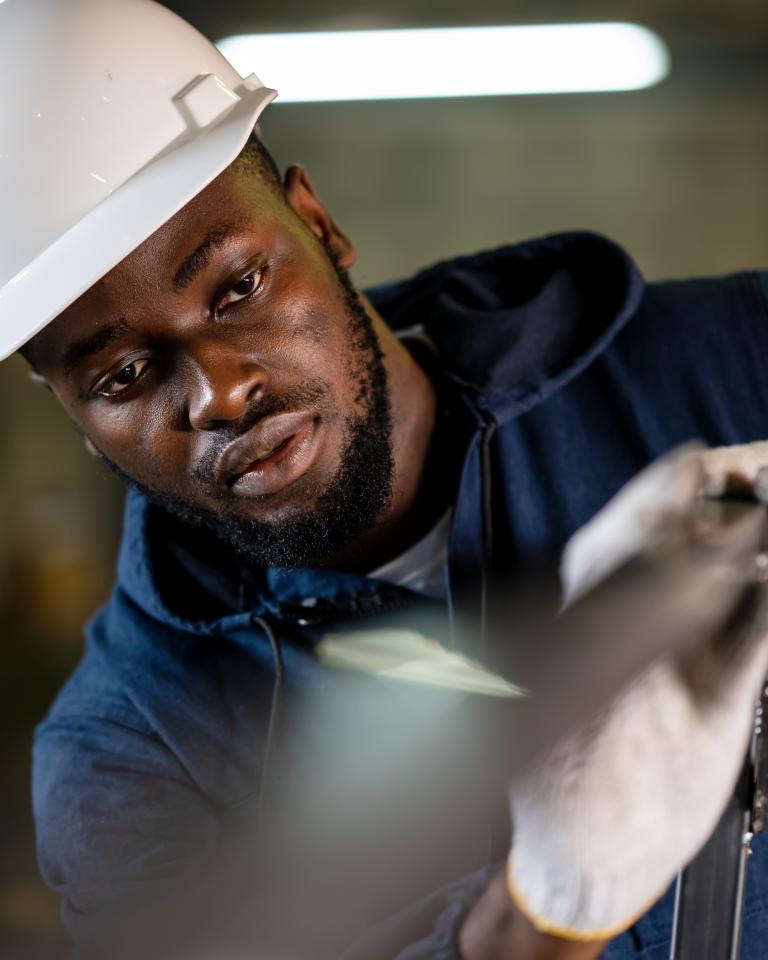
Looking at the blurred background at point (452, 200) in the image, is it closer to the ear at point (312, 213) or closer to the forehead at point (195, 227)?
the ear at point (312, 213)

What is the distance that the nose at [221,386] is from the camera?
791mm

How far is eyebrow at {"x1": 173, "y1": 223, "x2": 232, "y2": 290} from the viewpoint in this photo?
781 mm

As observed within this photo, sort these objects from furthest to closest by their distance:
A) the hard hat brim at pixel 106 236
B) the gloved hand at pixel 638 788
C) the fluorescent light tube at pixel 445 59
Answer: the fluorescent light tube at pixel 445 59 → the hard hat brim at pixel 106 236 → the gloved hand at pixel 638 788

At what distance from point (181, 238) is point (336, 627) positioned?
402mm

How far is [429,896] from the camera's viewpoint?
2.27ft

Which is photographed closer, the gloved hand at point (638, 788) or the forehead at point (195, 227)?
the gloved hand at point (638, 788)

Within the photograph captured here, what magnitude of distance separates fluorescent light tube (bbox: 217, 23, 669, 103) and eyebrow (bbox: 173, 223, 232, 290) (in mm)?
1726

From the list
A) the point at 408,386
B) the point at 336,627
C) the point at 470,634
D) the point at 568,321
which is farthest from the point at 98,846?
the point at 568,321

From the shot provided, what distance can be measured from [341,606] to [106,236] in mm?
417

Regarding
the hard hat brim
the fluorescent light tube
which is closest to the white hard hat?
the hard hat brim

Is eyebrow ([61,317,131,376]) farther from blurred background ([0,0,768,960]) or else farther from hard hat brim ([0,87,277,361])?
blurred background ([0,0,768,960])

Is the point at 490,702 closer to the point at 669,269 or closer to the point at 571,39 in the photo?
the point at 571,39

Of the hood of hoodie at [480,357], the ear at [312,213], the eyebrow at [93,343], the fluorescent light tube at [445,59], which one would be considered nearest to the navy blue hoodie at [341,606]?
the hood of hoodie at [480,357]

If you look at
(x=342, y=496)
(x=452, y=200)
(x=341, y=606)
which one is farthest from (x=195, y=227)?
(x=452, y=200)
